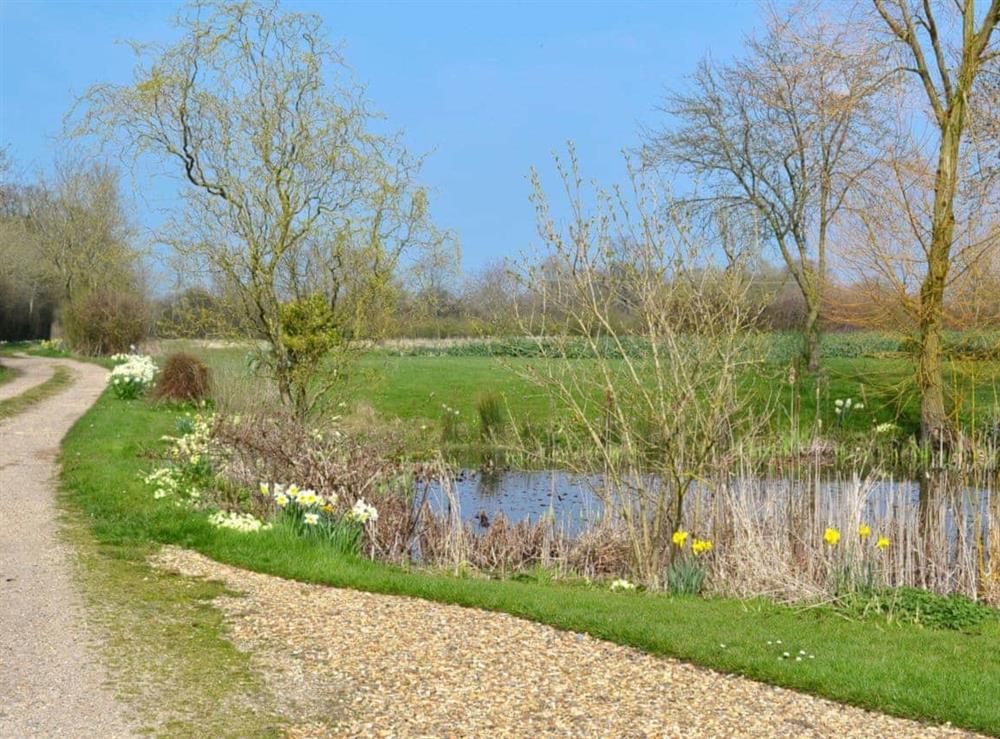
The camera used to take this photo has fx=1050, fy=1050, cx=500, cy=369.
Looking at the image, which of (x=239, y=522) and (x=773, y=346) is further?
(x=773, y=346)

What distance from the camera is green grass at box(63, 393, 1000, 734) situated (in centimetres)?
524

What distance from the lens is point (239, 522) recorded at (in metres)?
8.76

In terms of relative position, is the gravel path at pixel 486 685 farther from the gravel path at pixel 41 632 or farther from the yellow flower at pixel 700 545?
the yellow flower at pixel 700 545

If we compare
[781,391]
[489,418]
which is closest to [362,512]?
[489,418]

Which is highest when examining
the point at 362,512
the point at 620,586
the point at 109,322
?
the point at 109,322

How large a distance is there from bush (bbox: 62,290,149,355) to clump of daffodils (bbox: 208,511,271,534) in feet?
85.7

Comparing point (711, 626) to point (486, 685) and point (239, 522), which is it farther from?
point (239, 522)

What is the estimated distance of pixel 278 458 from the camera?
9477 mm

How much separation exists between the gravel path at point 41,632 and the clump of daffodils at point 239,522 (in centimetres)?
121

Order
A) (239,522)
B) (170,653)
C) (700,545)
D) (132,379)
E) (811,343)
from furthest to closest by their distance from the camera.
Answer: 1. (811,343)
2. (132,379)
3. (239,522)
4. (700,545)
5. (170,653)

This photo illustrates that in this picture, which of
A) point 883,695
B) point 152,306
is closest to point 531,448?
point 883,695

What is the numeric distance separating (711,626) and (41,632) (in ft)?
12.9

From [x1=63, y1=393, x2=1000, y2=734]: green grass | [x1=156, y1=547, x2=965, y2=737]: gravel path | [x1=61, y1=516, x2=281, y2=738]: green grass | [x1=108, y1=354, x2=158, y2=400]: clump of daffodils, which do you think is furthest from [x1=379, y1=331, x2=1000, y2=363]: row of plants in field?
[x1=108, y1=354, x2=158, y2=400]: clump of daffodils

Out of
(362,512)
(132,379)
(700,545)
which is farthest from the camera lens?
(132,379)
